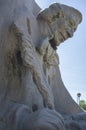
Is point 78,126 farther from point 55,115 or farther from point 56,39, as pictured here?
point 56,39

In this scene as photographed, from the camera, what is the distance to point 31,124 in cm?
467

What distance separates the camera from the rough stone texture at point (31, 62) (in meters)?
4.88

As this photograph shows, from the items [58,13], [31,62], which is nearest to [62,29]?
[58,13]

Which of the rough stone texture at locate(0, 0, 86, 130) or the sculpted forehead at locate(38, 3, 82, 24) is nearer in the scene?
the rough stone texture at locate(0, 0, 86, 130)

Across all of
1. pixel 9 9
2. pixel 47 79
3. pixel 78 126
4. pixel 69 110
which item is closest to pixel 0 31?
pixel 9 9

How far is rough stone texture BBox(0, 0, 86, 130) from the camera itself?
4875 mm

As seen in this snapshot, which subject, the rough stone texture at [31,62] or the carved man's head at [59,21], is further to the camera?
the carved man's head at [59,21]

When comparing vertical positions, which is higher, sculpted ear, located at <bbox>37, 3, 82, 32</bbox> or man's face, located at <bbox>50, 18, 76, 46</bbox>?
sculpted ear, located at <bbox>37, 3, 82, 32</bbox>

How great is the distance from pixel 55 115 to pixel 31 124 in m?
0.25

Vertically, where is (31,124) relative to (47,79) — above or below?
below

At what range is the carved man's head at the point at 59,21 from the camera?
6.43m

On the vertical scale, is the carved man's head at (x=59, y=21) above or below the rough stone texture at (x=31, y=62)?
above

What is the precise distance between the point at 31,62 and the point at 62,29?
987 millimetres

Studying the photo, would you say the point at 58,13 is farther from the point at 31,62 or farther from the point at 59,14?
the point at 31,62
